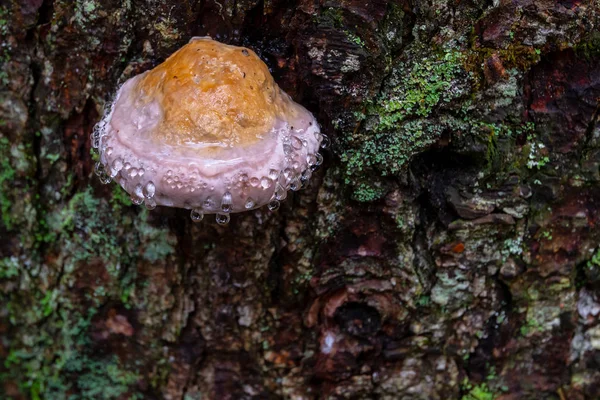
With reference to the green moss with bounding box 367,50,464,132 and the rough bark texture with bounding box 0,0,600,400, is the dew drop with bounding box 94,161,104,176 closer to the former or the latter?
the rough bark texture with bounding box 0,0,600,400

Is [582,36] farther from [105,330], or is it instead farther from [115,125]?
[105,330]

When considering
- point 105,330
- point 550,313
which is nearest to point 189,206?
point 105,330

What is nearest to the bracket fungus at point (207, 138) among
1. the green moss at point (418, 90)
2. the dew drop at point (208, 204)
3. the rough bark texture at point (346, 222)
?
the dew drop at point (208, 204)

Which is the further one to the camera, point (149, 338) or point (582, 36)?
point (149, 338)

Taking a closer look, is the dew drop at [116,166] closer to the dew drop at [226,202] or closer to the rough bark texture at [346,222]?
the dew drop at [226,202]

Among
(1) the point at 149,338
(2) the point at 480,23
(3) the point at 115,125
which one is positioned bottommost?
(1) the point at 149,338

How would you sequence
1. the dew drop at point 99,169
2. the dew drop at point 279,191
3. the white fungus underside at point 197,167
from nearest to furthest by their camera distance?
the white fungus underside at point 197,167, the dew drop at point 279,191, the dew drop at point 99,169

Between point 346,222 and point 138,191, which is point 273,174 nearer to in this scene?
point 138,191
